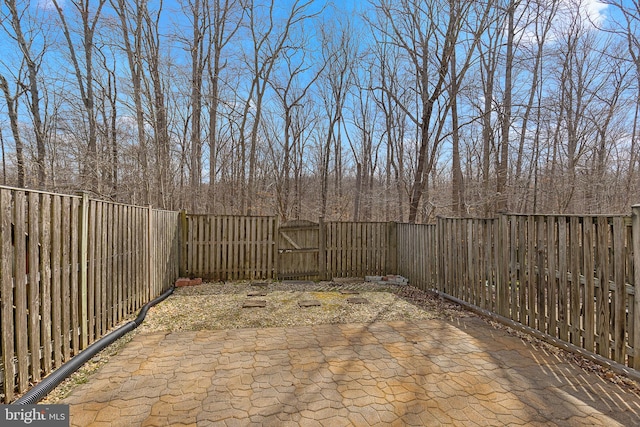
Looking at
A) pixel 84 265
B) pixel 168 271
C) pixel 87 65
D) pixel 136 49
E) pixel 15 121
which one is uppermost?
pixel 87 65

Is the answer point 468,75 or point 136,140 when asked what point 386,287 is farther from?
point 136,140

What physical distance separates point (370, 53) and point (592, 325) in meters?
10.2

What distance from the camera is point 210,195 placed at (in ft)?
35.9

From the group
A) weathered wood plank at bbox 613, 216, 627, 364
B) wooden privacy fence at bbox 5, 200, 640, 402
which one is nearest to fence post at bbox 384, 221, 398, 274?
wooden privacy fence at bbox 5, 200, 640, 402

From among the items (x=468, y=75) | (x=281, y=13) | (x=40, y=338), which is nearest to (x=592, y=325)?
(x=40, y=338)

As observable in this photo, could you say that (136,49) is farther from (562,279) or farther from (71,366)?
(562,279)

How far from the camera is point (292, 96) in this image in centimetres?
1227

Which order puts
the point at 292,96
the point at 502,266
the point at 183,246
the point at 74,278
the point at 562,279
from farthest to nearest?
the point at 292,96
the point at 183,246
the point at 502,266
the point at 562,279
the point at 74,278

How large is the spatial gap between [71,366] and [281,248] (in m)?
4.74

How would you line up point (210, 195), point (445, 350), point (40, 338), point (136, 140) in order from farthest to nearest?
1. point (210, 195)
2. point (136, 140)
3. point (445, 350)
4. point (40, 338)

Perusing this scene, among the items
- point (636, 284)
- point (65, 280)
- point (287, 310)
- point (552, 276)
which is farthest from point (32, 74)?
point (636, 284)

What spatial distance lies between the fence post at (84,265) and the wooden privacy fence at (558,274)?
4.90m

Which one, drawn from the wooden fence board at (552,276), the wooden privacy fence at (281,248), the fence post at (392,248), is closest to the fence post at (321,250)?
the wooden privacy fence at (281,248)

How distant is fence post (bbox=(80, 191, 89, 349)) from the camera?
301 centimetres
